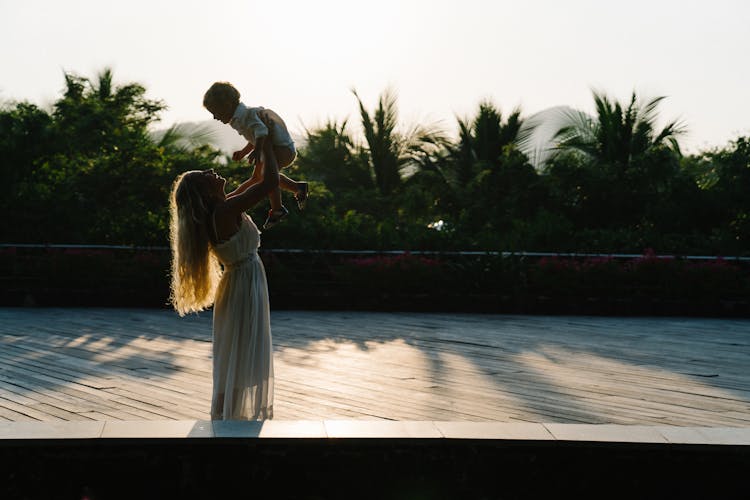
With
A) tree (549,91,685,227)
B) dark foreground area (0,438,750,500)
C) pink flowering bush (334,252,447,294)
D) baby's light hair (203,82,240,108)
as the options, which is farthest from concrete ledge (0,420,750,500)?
tree (549,91,685,227)

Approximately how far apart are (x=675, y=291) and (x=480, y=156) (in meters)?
9.77

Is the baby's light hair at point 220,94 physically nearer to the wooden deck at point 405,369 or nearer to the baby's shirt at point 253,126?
the baby's shirt at point 253,126

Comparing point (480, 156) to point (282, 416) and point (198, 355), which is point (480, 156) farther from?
point (282, 416)

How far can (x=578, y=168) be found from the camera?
692 inches

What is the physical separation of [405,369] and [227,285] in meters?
2.80

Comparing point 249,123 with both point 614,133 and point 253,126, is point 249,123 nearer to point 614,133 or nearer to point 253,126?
point 253,126

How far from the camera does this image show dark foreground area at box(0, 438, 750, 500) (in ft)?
11.8

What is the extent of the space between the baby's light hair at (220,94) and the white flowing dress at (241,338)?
72 centimetres

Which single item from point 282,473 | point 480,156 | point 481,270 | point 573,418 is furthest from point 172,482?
point 480,156

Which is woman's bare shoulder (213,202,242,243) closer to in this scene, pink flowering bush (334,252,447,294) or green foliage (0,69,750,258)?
pink flowering bush (334,252,447,294)

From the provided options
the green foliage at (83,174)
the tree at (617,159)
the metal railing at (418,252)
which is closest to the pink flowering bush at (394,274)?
the metal railing at (418,252)

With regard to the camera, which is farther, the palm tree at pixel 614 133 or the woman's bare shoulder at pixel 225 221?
the palm tree at pixel 614 133

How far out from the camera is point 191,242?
416cm

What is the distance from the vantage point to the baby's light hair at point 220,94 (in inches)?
153
